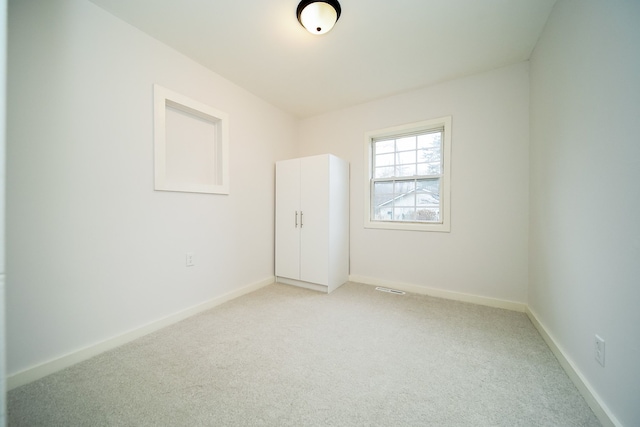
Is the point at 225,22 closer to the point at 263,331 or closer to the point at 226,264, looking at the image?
Answer: the point at 226,264

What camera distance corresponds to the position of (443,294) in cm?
274

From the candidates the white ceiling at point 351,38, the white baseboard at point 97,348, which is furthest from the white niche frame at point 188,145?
the white baseboard at point 97,348

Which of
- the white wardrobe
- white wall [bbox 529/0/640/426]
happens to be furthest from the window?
white wall [bbox 529/0/640/426]

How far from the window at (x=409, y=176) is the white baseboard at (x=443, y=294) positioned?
2.49 ft

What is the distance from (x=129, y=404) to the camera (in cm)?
123

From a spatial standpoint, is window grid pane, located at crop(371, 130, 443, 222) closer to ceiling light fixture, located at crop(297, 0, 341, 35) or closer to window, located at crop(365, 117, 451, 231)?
window, located at crop(365, 117, 451, 231)

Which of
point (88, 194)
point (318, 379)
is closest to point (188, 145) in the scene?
point (88, 194)

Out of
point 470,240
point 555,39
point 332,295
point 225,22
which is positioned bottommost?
point 332,295

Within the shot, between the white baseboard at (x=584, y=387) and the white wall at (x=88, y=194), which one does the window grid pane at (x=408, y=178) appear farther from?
the white wall at (x=88, y=194)

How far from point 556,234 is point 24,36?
388 cm

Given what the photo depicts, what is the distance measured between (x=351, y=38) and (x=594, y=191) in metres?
2.06

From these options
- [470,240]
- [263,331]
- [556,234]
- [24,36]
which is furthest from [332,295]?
[24,36]

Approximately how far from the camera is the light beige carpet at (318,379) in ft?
3.81

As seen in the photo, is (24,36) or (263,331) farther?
(263,331)
